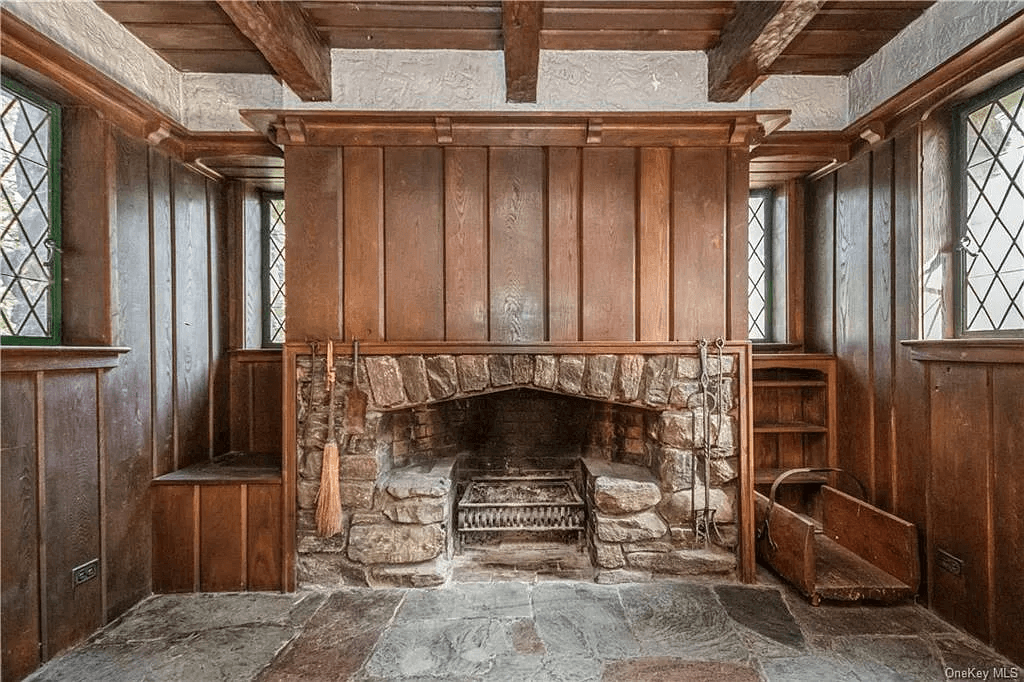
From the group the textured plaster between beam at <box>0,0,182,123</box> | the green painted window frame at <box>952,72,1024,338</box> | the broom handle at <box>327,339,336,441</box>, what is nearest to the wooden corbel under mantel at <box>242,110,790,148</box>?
the textured plaster between beam at <box>0,0,182,123</box>

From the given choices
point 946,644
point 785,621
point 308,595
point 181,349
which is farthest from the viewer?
point 181,349

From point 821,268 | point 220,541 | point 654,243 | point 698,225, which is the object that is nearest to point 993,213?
point 821,268

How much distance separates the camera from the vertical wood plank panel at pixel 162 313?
7.79 feet

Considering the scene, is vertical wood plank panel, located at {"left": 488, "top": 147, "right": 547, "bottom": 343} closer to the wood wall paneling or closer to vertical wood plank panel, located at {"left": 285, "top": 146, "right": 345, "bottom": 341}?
vertical wood plank panel, located at {"left": 285, "top": 146, "right": 345, "bottom": 341}

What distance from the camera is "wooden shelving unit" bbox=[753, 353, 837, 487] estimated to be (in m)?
2.76

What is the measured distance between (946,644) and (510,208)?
2507 mm

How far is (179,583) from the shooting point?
232 cm

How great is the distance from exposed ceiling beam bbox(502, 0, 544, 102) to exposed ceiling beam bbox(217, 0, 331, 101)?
2.75 ft

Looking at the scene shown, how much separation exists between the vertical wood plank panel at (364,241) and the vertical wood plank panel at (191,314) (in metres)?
0.94

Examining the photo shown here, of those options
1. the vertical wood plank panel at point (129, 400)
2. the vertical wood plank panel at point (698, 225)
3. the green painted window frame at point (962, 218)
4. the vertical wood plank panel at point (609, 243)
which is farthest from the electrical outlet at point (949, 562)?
the vertical wood plank panel at point (129, 400)

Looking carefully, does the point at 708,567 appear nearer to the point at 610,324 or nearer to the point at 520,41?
the point at 610,324

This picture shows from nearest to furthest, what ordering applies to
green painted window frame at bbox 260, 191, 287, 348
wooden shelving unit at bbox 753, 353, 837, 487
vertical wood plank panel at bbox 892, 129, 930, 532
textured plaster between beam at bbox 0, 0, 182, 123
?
textured plaster between beam at bbox 0, 0, 182, 123, vertical wood plank panel at bbox 892, 129, 930, 532, wooden shelving unit at bbox 753, 353, 837, 487, green painted window frame at bbox 260, 191, 287, 348

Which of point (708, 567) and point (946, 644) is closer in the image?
point (946, 644)

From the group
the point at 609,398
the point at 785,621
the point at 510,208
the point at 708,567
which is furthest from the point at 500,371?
the point at 785,621
